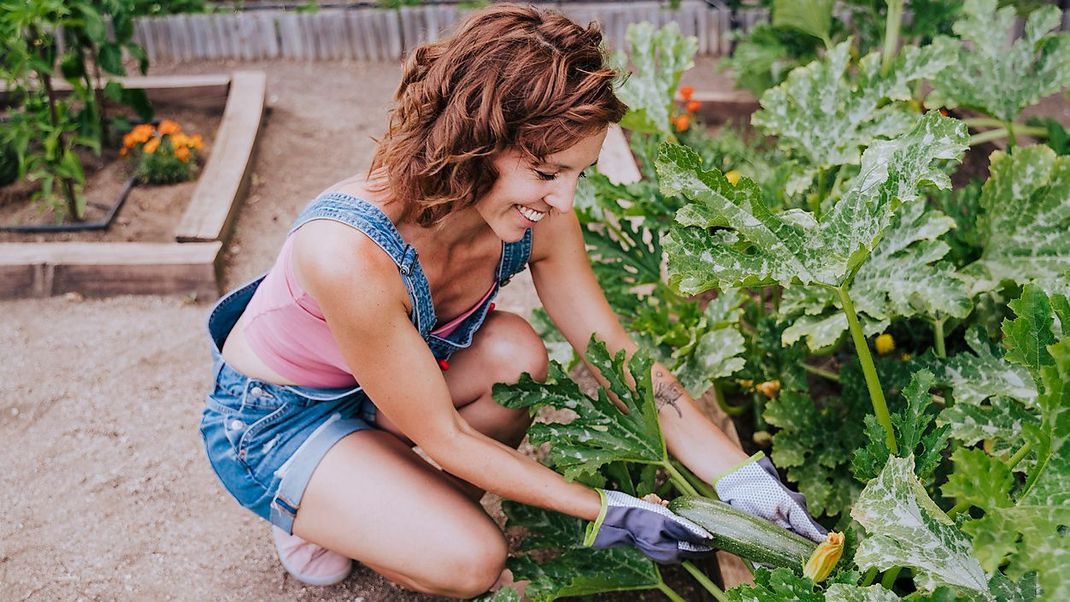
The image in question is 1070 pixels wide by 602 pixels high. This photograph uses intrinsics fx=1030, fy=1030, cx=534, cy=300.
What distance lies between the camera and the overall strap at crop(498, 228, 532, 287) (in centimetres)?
228

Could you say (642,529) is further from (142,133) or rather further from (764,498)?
(142,133)

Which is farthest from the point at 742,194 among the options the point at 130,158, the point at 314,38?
the point at 314,38

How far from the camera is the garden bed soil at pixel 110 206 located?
390cm

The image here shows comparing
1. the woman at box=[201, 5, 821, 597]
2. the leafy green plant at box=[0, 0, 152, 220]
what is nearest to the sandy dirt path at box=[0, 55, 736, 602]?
the woman at box=[201, 5, 821, 597]

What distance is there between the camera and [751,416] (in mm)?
2957

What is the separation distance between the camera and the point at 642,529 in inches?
83.6

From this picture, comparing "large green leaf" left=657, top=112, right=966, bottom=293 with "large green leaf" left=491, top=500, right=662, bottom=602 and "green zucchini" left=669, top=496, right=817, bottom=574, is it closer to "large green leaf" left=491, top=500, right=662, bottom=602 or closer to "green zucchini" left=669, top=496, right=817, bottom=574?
"green zucchini" left=669, top=496, right=817, bottom=574

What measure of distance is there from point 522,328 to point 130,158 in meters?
2.71

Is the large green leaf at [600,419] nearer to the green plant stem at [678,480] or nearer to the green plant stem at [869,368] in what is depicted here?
the green plant stem at [678,480]

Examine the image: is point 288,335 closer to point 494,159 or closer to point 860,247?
point 494,159

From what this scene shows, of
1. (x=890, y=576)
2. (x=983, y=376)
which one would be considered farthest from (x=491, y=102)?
(x=983, y=376)

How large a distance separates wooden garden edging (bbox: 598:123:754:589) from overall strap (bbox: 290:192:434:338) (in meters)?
0.89

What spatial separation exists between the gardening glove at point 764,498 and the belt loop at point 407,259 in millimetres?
832

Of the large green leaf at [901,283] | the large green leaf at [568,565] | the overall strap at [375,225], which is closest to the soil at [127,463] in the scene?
the large green leaf at [568,565]
